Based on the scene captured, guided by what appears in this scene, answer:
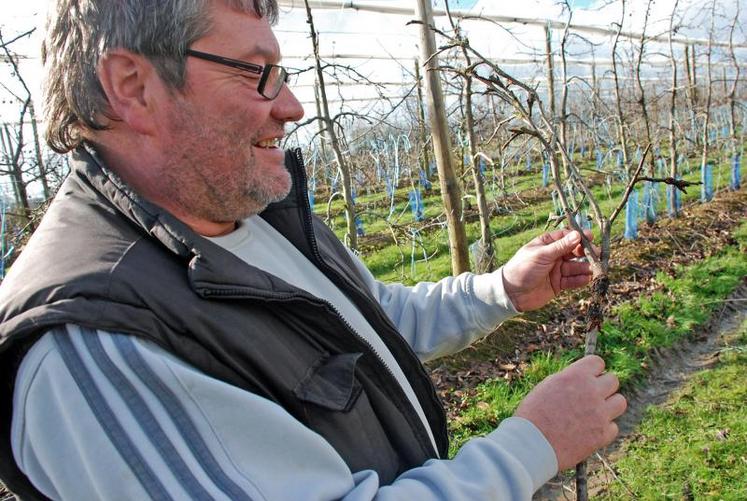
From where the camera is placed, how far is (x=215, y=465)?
0.81 m

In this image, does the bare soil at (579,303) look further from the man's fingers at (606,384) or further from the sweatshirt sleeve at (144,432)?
the sweatshirt sleeve at (144,432)

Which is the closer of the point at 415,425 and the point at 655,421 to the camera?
the point at 415,425

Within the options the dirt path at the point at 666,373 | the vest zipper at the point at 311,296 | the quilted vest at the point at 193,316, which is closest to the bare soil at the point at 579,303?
the dirt path at the point at 666,373

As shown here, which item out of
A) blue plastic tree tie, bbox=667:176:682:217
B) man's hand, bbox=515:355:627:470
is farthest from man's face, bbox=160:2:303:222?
blue plastic tree tie, bbox=667:176:682:217

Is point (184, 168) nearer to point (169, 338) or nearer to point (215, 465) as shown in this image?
point (169, 338)

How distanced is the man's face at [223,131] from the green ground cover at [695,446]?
104 inches

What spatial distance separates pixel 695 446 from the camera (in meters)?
3.55

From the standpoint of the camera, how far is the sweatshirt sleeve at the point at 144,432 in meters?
0.77

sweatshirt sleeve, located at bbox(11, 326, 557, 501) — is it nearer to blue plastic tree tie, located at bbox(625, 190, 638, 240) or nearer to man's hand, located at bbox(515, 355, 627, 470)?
man's hand, located at bbox(515, 355, 627, 470)

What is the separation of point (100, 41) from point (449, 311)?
3.94 ft

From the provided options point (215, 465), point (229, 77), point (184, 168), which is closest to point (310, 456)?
point (215, 465)

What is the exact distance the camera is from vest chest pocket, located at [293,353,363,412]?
3.27 feet

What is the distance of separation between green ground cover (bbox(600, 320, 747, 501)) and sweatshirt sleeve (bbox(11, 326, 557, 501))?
2612 millimetres

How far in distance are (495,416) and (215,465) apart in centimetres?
339
